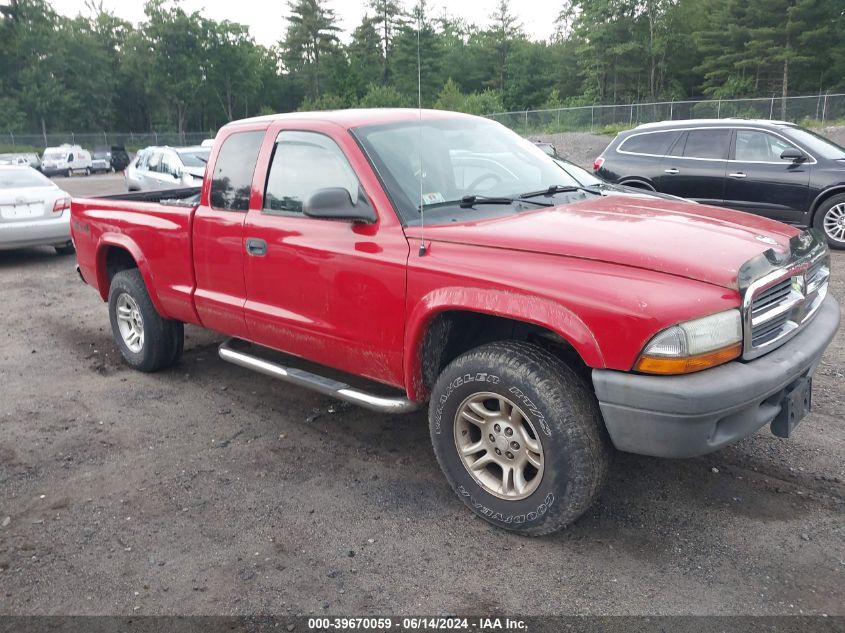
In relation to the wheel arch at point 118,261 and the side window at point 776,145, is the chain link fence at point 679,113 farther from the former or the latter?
the wheel arch at point 118,261

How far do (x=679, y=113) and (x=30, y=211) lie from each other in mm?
27899

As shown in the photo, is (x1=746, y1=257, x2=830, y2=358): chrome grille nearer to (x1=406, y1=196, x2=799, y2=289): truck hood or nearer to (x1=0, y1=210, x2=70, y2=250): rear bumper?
(x1=406, y1=196, x2=799, y2=289): truck hood

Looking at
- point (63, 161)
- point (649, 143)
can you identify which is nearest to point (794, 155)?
point (649, 143)

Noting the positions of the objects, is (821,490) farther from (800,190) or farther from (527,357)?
(800,190)

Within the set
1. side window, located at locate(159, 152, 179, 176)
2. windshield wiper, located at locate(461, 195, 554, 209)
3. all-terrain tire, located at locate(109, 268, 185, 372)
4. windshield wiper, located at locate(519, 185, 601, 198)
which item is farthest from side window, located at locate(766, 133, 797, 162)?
side window, located at locate(159, 152, 179, 176)

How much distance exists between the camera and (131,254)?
17.7 feet

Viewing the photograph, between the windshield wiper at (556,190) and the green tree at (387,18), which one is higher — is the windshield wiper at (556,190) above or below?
below

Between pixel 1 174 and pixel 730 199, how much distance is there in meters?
10.7

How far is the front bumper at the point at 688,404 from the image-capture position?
2744 mm

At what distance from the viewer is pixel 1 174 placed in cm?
1087

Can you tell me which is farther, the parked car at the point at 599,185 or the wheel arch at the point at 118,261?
the wheel arch at the point at 118,261

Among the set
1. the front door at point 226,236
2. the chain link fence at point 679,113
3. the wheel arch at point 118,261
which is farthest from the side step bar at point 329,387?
the chain link fence at point 679,113

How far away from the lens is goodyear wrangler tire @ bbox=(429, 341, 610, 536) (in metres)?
3.02

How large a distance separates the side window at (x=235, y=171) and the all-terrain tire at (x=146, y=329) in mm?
1263
